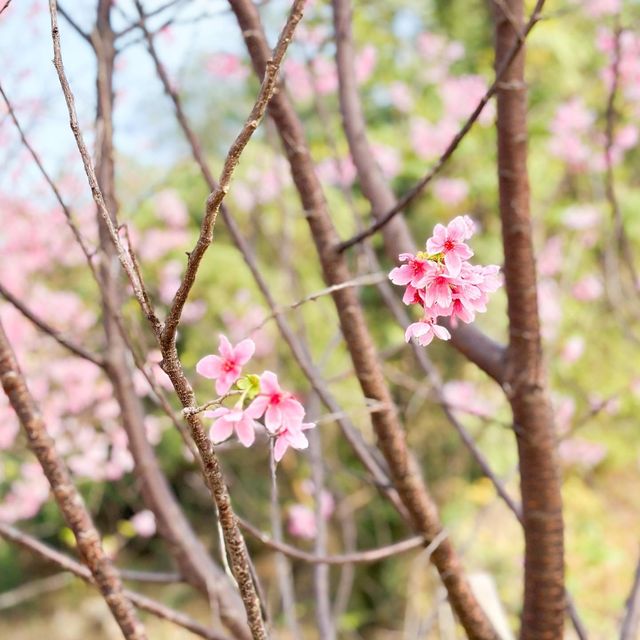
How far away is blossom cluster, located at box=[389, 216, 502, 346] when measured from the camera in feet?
1.82

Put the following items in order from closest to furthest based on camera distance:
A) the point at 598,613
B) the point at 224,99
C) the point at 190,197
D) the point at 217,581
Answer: the point at 217,581, the point at 598,613, the point at 190,197, the point at 224,99

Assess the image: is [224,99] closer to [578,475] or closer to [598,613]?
[578,475]

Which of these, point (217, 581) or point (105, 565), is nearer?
point (105, 565)

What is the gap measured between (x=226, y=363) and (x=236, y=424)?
0.06 metres

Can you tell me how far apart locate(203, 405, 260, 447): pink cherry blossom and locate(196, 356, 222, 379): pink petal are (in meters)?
0.05

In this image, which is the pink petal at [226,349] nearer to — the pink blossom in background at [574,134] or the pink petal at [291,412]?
the pink petal at [291,412]

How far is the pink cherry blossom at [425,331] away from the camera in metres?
0.56

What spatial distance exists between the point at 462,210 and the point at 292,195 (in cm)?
104

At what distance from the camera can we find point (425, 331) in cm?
56

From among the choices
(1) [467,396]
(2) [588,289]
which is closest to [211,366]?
(1) [467,396]

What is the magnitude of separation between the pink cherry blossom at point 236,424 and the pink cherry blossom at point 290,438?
0.07 ft

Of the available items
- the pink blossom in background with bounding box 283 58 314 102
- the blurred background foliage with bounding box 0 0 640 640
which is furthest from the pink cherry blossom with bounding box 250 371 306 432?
the blurred background foliage with bounding box 0 0 640 640

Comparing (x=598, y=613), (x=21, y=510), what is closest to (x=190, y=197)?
(x=21, y=510)

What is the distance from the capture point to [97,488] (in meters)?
4.25
